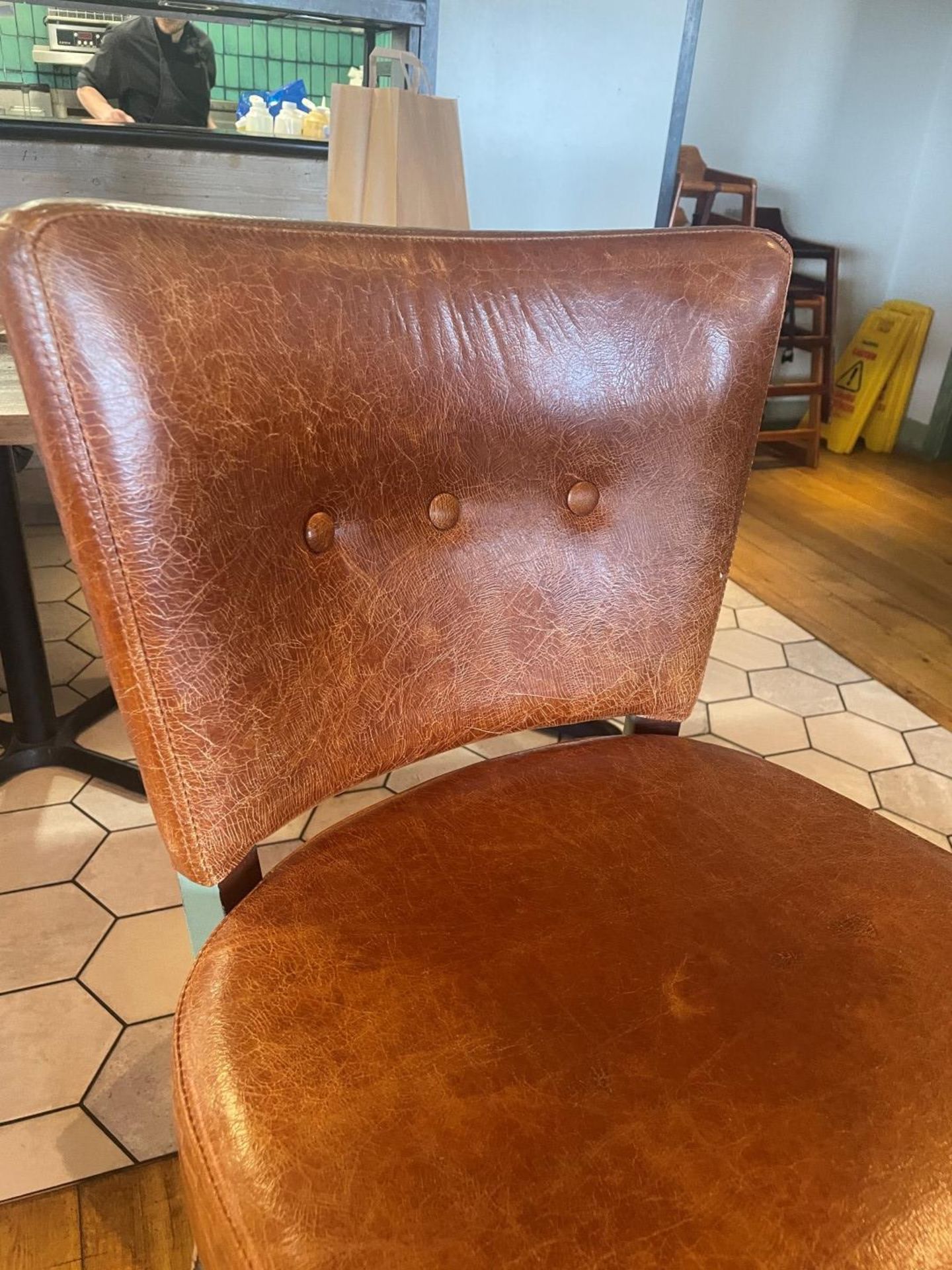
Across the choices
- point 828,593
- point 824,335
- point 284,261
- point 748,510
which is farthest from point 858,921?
point 824,335

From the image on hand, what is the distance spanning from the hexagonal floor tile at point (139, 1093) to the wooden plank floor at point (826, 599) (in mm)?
31

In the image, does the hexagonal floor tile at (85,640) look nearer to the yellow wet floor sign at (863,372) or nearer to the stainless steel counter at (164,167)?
the stainless steel counter at (164,167)

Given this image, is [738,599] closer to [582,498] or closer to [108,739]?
[108,739]

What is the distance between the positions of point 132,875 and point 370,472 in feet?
3.02

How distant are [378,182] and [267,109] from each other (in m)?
0.91

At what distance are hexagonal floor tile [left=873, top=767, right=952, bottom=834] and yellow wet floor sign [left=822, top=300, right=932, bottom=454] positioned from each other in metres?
2.12

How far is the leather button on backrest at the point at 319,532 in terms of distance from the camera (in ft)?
1.97

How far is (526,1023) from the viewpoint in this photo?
0.54 m

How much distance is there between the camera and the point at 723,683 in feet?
6.15

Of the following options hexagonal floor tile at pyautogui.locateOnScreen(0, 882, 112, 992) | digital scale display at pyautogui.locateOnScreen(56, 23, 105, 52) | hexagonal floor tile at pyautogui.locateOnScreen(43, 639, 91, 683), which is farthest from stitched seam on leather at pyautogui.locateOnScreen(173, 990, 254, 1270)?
digital scale display at pyautogui.locateOnScreen(56, 23, 105, 52)

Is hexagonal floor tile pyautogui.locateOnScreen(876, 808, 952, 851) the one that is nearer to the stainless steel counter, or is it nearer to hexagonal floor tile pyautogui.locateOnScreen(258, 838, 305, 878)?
hexagonal floor tile pyautogui.locateOnScreen(258, 838, 305, 878)

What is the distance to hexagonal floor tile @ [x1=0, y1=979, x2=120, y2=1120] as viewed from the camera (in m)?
0.99

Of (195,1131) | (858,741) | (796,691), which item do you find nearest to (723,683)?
(796,691)

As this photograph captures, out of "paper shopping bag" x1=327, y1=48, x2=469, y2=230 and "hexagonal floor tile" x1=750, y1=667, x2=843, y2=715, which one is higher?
"paper shopping bag" x1=327, y1=48, x2=469, y2=230
